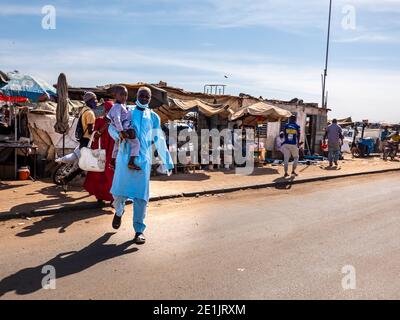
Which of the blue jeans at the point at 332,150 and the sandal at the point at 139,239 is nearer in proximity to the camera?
the sandal at the point at 139,239

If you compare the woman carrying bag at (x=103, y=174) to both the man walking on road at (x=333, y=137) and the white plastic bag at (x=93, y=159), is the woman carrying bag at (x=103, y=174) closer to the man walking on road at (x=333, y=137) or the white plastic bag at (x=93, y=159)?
the white plastic bag at (x=93, y=159)

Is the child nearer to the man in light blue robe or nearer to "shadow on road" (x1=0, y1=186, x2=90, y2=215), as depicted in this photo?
the man in light blue robe

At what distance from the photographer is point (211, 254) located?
566 centimetres

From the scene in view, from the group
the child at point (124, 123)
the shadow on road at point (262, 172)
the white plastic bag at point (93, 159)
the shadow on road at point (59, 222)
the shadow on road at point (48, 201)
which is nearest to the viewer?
the child at point (124, 123)

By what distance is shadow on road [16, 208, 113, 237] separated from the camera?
21.6ft

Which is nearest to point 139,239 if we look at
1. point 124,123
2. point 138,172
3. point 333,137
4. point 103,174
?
point 138,172

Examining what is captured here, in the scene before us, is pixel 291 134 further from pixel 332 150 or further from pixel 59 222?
pixel 59 222

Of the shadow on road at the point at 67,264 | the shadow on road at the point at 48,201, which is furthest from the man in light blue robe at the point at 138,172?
the shadow on road at the point at 48,201

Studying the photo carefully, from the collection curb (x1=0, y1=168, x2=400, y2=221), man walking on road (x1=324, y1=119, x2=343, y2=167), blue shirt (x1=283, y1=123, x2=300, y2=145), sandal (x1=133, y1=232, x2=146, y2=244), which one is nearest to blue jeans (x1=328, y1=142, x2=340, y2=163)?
man walking on road (x1=324, y1=119, x2=343, y2=167)

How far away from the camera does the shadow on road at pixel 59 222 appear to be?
6.57 metres

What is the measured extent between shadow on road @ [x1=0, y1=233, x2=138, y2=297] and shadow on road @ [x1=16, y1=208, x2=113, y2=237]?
1.01 metres

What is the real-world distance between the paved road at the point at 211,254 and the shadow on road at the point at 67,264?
11mm

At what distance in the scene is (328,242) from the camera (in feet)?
21.0

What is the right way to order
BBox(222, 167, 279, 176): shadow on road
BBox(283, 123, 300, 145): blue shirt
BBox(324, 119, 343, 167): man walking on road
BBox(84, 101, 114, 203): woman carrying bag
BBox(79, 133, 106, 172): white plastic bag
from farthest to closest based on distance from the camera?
1. BBox(324, 119, 343, 167): man walking on road
2. BBox(222, 167, 279, 176): shadow on road
3. BBox(283, 123, 300, 145): blue shirt
4. BBox(84, 101, 114, 203): woman carrying bag
5. BBox(79, 133, 106, 172): white plastic bag
